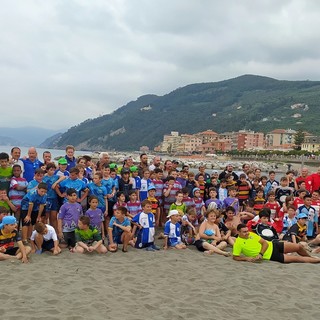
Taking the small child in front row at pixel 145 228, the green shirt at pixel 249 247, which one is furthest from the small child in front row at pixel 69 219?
the green shirt at pixel 249 247

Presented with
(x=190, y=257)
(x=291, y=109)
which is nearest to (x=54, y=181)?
(x=190, y=257)

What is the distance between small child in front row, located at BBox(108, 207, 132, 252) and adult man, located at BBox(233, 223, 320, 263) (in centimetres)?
217

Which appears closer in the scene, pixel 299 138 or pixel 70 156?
pixel 70 156

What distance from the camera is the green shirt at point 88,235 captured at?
7098mm

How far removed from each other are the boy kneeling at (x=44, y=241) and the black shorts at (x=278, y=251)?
4.17 meters

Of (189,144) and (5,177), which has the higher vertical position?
(189,144)

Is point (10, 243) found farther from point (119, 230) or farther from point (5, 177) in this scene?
point (119, 230)

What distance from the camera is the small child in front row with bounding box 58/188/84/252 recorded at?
23.6ft

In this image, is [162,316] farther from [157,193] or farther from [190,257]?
[157,193]

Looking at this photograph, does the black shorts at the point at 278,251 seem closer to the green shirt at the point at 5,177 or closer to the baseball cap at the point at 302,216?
the baseball cap at the point at 302,216

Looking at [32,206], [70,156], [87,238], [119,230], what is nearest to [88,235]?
[87,238]

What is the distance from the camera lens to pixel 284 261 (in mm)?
7051

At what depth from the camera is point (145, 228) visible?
7.59 metres

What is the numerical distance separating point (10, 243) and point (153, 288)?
9.46 feet
